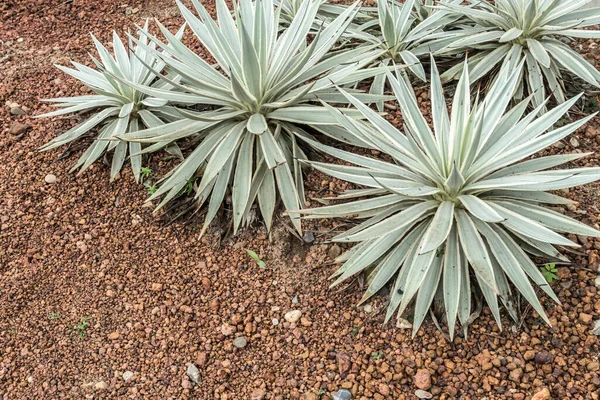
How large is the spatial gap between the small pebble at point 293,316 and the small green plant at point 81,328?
3.53 ft

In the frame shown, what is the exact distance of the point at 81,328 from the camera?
3146 mm

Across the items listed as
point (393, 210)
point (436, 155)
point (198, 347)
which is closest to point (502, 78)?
point (436, 155)

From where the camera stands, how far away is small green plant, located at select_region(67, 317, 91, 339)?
3135 mm

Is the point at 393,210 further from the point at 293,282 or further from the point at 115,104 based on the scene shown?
the point at 115,104

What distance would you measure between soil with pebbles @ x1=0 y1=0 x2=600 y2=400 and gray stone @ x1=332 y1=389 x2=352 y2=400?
0.03 metres

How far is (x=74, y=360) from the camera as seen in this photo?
3.05 meters

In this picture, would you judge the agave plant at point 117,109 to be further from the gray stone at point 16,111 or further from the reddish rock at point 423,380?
the reddish rock at point 423,380

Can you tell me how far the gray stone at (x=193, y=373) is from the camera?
9.37ft

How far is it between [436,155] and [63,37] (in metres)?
3.42

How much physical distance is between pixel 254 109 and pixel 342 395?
5.12 feet

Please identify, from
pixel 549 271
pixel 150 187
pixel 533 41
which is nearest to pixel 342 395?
pixel 549 271

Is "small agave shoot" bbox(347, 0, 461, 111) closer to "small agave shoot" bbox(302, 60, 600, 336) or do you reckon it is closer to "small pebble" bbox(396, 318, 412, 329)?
"small agave shoot" bbox(302, 60, 600, 336)

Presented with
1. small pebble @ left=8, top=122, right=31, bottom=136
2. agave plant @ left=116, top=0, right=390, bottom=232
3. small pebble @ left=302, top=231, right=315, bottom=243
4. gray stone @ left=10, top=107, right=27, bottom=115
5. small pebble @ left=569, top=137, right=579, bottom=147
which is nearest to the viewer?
agave plant @ left=116, top=0, right=390, bottom=232

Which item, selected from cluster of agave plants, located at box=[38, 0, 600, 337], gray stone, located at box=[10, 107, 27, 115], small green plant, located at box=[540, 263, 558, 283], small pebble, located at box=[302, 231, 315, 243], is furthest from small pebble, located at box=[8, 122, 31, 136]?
→ small green plant, located at box=[540, 263, 558, 283]
